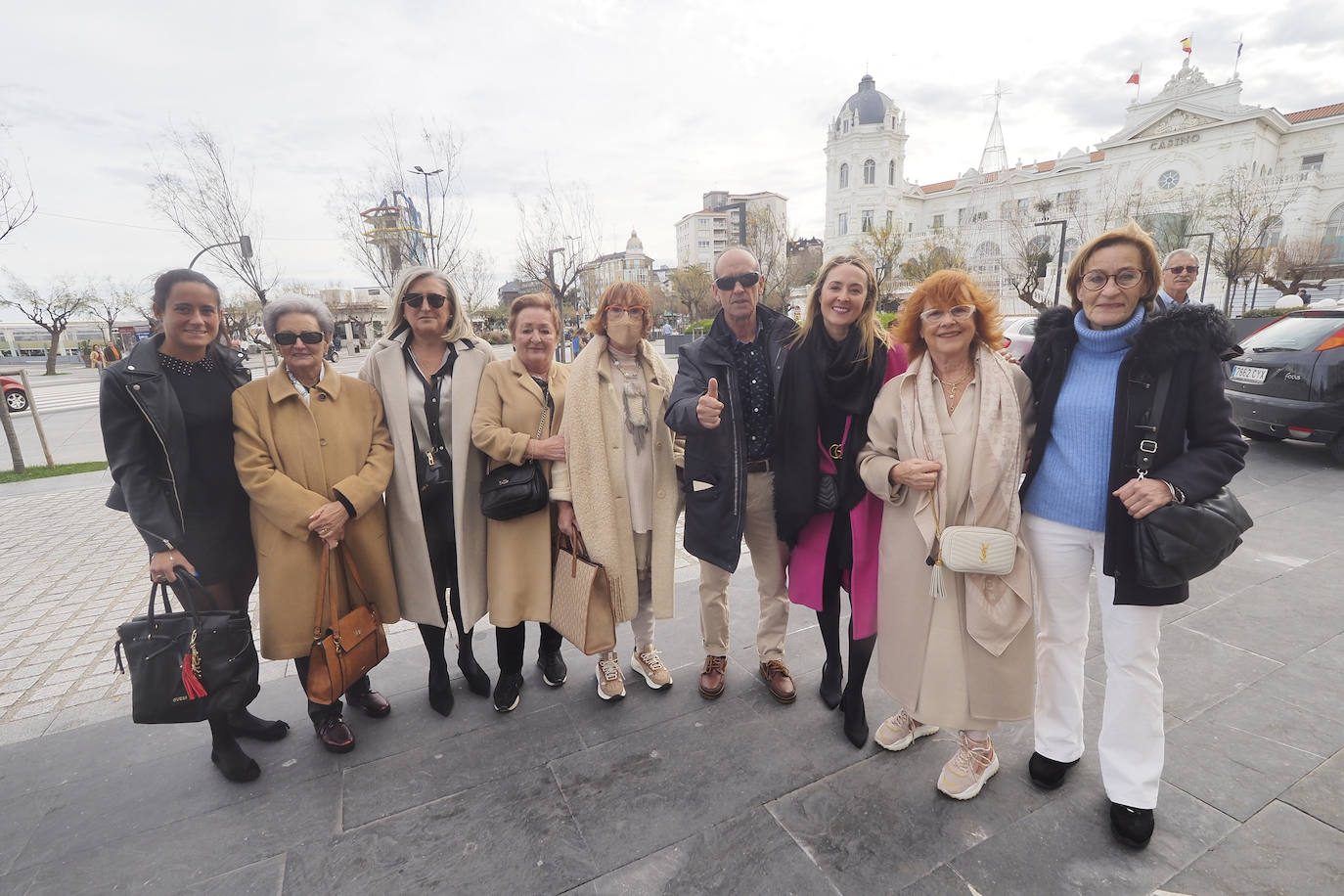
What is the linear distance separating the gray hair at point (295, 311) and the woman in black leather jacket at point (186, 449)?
21 cm

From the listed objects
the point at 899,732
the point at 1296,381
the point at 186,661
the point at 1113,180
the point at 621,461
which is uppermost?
the point at 1113,180

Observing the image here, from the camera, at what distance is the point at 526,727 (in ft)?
9.29

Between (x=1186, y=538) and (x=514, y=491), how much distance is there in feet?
8.02

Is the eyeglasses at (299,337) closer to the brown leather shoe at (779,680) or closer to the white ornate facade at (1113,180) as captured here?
the brown leather shoe at (779,680)

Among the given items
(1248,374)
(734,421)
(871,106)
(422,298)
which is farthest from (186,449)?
(871,106)

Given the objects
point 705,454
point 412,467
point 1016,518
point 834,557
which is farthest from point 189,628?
point 1016,518

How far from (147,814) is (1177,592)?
3886mm

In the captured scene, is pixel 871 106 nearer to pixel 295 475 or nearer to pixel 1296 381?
pixel 1296 381

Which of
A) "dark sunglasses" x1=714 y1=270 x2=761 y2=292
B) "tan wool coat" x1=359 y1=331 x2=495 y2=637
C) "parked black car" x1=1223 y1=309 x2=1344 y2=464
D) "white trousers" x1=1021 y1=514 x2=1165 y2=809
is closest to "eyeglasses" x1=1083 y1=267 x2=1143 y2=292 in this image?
"white trousers" x1=1021 y1=514 x2=1165 y2=809

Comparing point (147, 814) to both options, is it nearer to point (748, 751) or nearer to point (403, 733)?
point (403, 733)

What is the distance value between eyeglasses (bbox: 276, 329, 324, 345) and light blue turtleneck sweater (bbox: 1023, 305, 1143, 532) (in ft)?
9.70

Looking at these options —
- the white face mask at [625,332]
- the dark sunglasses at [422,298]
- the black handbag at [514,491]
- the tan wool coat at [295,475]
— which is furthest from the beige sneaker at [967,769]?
the dark sunglasses at [422,298]

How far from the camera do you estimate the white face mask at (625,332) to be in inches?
107

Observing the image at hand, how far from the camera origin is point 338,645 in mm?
2535
